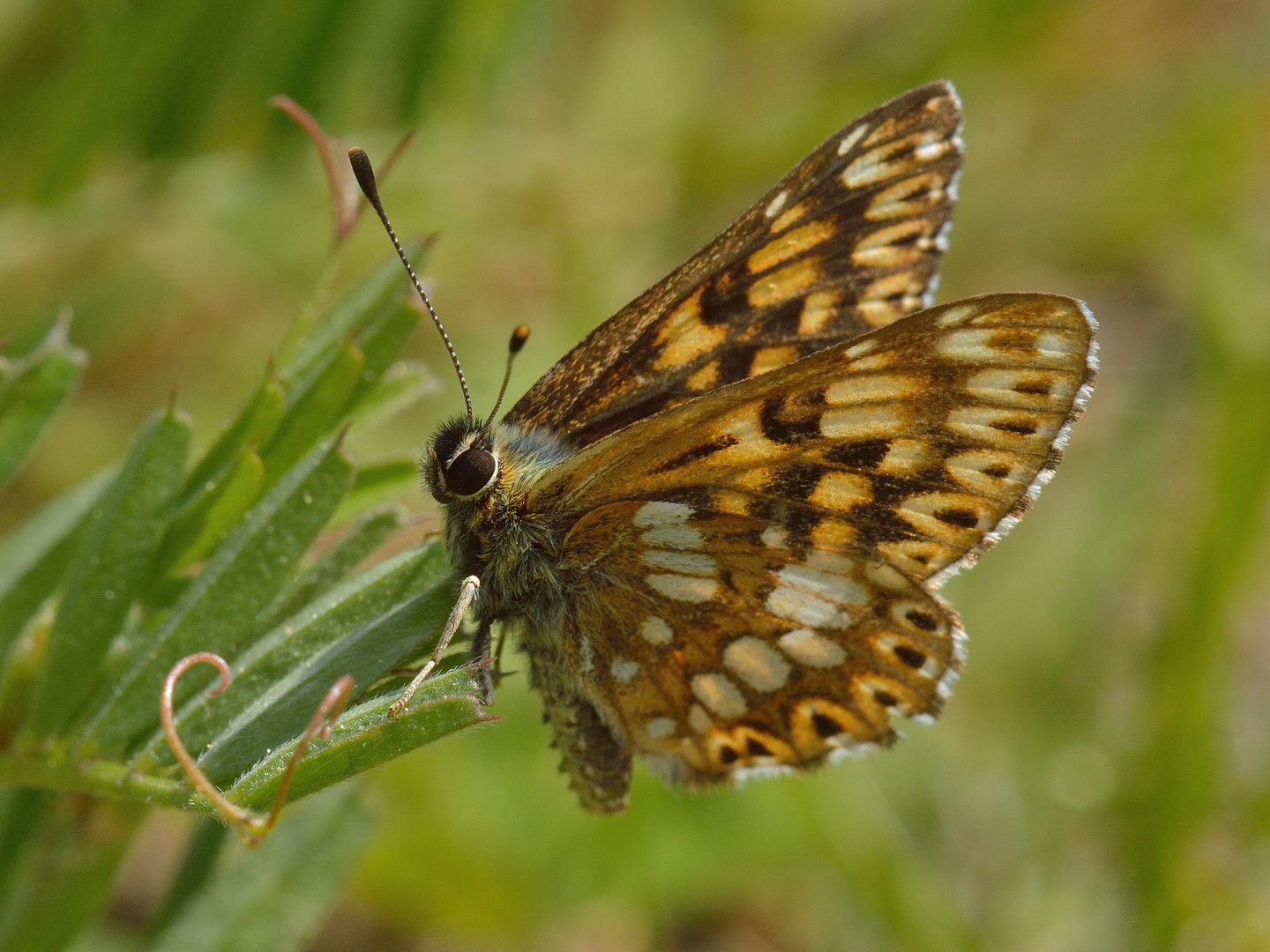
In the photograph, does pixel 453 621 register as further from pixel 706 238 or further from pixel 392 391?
pixel 706 238

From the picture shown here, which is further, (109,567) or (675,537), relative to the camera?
(675,537)

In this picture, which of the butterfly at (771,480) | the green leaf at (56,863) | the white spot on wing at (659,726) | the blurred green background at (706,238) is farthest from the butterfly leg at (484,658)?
the green leaf at (56,863)

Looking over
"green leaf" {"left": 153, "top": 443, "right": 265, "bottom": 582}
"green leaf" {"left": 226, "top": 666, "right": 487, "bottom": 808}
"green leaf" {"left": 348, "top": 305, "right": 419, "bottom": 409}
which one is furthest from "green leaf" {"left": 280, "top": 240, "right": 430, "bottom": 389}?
"green leaf" {"left": 226, "top": 666, "right": 487, "bottom": 808}

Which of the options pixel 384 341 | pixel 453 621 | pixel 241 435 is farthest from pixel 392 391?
pixel 453 621

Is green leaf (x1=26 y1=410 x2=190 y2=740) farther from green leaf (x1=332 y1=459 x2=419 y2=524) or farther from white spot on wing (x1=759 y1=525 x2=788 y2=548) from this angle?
white spot on wing (x1=759 y1=525 x2=788 y2=548)

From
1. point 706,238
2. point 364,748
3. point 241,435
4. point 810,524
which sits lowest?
point 364,748

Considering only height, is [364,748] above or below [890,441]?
below
